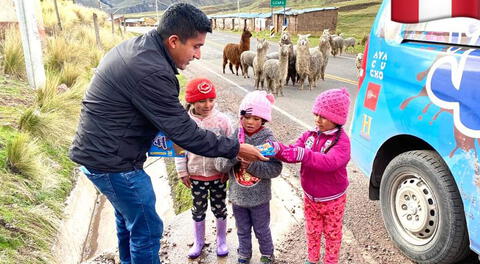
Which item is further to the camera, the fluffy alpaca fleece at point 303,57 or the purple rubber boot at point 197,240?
the fluffy alpaca fleece at point 303,57

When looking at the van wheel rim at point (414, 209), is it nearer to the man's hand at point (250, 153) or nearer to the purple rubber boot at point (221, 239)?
the man's hand at point (250, 153)

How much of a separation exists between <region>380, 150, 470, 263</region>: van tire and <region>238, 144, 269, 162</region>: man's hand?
1.22 meters

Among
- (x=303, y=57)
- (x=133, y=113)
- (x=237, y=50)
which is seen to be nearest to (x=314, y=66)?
(x=303, y=57)

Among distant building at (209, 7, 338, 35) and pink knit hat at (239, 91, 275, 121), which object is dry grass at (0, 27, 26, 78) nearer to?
pink knit hat at (239, 91, 275, 121)

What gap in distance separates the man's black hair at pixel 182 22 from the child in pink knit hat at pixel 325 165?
3.02ft

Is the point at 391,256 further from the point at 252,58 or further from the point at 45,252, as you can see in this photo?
the point at 252,58

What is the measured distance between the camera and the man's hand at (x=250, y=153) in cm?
264

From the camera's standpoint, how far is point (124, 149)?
2.50 meters

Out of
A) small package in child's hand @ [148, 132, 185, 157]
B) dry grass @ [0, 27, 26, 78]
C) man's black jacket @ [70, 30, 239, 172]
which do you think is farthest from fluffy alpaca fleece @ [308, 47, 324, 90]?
man's black jacket @ [70, 30, 239, 172]

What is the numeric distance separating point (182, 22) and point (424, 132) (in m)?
1.85

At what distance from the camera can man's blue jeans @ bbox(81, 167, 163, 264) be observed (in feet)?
8.47

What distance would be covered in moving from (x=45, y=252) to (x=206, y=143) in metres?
1.89

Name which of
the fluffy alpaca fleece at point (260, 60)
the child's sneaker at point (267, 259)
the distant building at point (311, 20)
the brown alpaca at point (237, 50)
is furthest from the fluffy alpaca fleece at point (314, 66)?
the distant building at point (311, 20)

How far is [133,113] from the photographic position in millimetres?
2414
